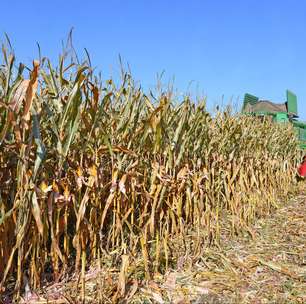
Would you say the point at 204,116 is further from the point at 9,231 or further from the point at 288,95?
the point at 288,95

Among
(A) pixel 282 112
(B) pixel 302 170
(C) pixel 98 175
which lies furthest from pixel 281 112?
(C) pixel 98 175

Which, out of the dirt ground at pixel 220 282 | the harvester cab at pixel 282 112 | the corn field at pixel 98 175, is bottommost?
the dirt ground at pixel 220 282

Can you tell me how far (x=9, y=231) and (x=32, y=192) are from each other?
261 millimetres

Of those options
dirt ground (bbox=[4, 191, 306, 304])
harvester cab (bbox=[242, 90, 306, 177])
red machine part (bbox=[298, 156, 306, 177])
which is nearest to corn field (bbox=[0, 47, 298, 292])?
dirt ground (bbox=[4, 191, 306, 304])

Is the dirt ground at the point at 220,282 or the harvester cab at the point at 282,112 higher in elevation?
the harvester cab at the point at 282,112

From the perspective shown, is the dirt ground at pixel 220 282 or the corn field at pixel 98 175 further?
the dirt ground at pixel 220 282

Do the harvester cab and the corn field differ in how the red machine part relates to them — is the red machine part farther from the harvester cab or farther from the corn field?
the corn field

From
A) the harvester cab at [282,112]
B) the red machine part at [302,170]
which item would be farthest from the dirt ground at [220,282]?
the red machine part at [302,170]

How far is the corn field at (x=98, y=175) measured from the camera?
1.89 meters

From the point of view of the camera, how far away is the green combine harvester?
641 cm

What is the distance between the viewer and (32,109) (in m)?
1.88

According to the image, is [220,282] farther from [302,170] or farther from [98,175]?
[302,170]

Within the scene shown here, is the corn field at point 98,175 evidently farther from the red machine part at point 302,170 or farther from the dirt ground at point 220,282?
the red machine part at point 302,170

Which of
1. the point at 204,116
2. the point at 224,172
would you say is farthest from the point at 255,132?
the point at 204,116
